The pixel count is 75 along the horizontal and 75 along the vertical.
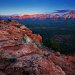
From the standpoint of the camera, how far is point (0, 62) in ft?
70.1

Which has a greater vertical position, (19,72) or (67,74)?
(19,72)

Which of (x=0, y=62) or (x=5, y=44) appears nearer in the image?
(x=0, y=62)

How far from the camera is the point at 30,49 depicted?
25188 millimetres

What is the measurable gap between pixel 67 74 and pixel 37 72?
5.77 m

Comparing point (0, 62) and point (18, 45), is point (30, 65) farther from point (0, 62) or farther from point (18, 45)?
point (18, 45)

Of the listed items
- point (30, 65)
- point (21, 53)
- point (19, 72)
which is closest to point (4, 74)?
point (19, 72)

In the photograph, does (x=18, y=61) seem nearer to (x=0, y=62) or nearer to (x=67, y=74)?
(x=0, y=62)

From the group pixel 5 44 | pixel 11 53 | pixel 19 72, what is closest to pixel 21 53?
pixel 11 53

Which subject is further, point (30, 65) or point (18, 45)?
point (18, 45)

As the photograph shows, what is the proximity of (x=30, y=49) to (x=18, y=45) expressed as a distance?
1459 millimetres

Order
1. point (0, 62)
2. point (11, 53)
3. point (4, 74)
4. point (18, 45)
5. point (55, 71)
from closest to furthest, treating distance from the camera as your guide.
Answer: point (4, 74), point (55, 71), point (0, 62), point (11, 53), point (18, 45)

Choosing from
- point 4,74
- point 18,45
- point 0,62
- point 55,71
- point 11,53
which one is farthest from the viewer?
point 18,45

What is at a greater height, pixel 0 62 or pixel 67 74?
pixel 0 62

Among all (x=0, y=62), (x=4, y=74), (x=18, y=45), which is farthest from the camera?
(x=18, y=45)
